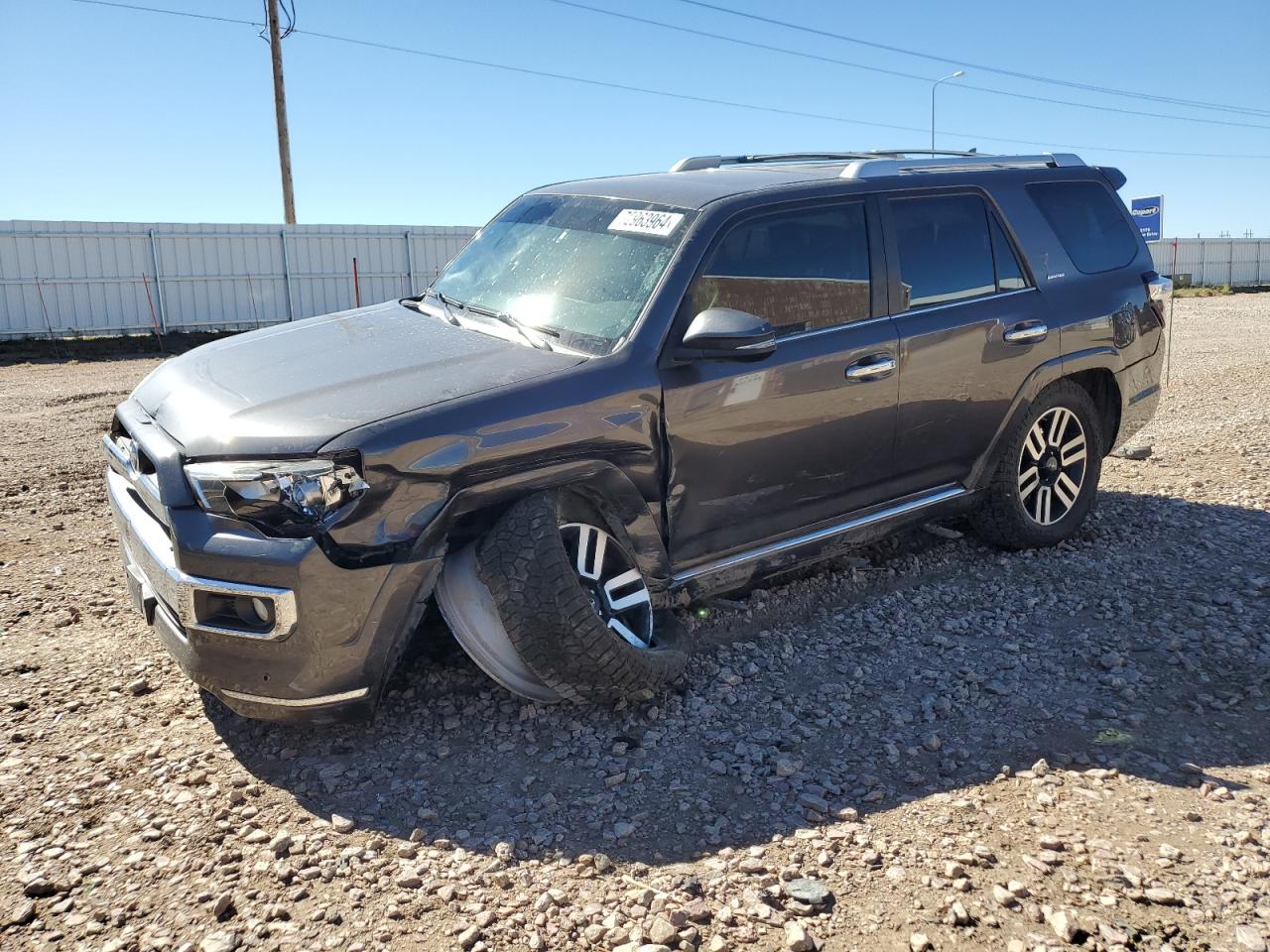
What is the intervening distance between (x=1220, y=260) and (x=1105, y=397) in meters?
41.0

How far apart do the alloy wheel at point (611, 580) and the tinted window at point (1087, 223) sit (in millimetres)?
3148

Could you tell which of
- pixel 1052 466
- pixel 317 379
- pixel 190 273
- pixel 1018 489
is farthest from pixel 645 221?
pixel 190 273

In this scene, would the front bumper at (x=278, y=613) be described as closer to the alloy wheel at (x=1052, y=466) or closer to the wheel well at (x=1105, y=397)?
the alloy wheel at (x=1052, y=466)

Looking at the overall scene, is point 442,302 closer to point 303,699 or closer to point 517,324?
point 517,324

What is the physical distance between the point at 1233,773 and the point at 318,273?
73.5 ft

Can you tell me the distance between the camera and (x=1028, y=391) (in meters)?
5.00

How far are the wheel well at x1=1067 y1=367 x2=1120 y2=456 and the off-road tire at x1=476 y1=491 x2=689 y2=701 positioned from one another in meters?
3.32

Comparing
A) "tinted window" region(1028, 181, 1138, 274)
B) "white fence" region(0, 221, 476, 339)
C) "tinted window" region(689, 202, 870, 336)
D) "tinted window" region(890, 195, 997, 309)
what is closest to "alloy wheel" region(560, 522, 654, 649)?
"tinted window" region(689, 202, 870, 336)

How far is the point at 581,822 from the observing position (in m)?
3.09

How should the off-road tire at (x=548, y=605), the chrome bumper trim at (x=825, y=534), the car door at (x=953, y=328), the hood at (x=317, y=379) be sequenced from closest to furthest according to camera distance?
the hood at (x=317, y=379) → the off-road tire at (x=548, y=605) → the chrome bumper trim at (x=825, y=534) → the car door at (x=953, y=328)

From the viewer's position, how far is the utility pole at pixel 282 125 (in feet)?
77.3

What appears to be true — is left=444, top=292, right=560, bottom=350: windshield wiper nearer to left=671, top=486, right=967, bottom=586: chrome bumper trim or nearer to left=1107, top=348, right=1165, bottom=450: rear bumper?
left=671, top=486, right=967, bottom=586: chrome bumper trim

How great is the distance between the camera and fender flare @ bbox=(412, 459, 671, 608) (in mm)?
3225

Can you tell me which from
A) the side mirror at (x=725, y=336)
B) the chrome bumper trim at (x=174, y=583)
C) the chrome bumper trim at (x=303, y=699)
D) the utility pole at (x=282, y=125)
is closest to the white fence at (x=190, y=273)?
the utility pole at (x=282, y=125)
